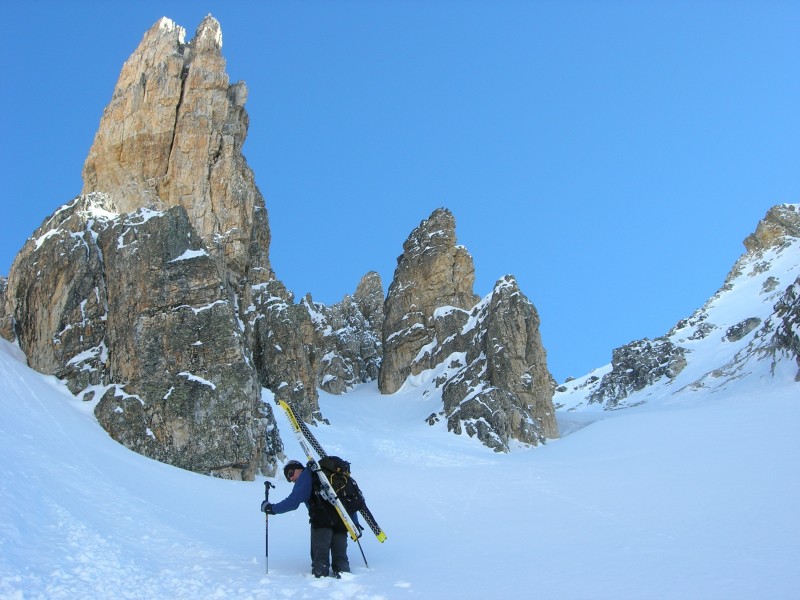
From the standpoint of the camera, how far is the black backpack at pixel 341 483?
32.8 ft

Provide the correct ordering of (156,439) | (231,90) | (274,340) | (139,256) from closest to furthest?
(156,439) → (139,256) → (274,340) → (231,90)

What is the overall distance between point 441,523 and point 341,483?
5490 millimetres

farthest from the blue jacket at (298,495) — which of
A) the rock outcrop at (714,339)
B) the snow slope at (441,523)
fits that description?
the rock outcrop at (714,339)

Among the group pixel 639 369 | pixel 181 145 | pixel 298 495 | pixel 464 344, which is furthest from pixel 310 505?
pixel 639 369

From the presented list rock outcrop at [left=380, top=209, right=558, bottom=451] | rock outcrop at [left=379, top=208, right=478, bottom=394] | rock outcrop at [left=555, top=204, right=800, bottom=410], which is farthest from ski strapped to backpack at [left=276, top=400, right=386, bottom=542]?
rock outcrop at [left=379, top=208, right=478, bottom=394]

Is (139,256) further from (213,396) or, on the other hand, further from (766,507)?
(766,507)

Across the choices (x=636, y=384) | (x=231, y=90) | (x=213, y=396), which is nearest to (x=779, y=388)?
(x=213, y=396)

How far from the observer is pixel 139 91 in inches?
1940

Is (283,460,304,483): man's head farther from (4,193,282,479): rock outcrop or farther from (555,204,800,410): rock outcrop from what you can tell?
(555,204,800,410): rock outcrop

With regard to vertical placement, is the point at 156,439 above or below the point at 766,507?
above

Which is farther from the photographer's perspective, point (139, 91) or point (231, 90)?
point (231, 90)

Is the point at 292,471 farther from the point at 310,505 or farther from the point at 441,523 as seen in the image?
the point at 441,523

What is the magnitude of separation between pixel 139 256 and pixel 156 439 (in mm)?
10084

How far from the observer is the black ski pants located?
363 inches
